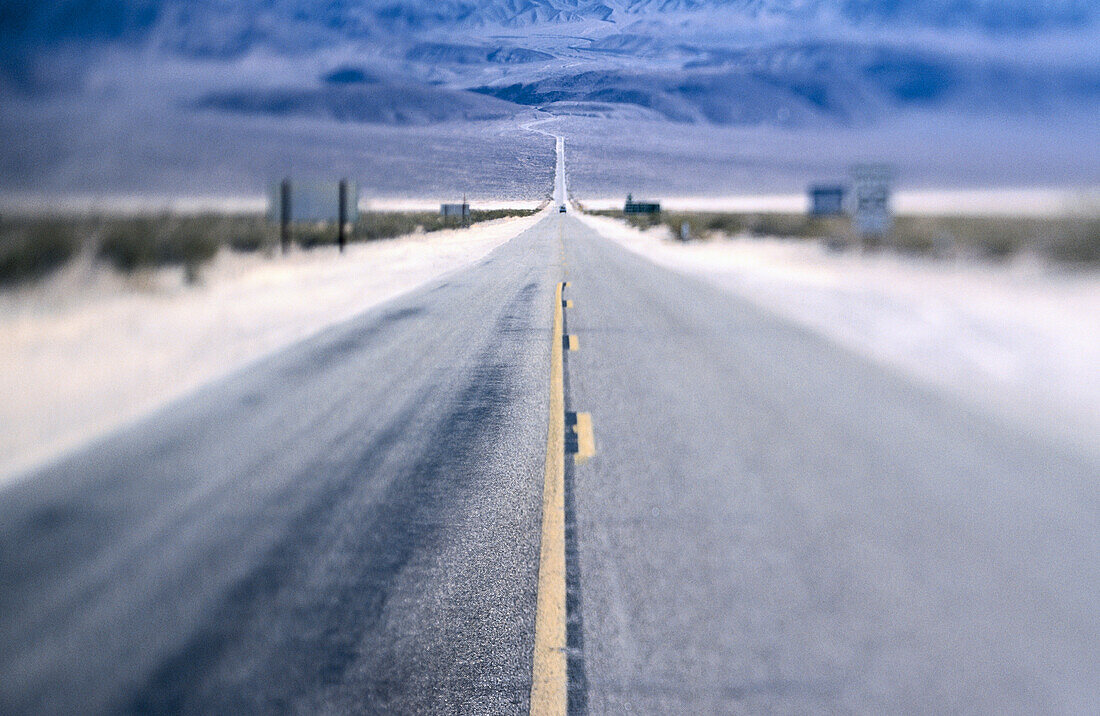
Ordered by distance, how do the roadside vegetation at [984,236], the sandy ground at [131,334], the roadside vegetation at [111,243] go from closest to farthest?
the sandy ground at [131,334] < the roadside vegetation at [111,243] < the roadside vegetation at [984,236]

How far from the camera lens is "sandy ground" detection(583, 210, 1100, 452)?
971 cm

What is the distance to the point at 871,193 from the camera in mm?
19797

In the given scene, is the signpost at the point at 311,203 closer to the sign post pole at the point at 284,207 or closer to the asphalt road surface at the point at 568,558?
the sign post pole at the point at 284,207

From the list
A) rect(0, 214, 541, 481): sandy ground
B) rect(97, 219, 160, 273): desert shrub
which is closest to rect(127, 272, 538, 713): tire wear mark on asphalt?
rect(0, 214, 541, 481): sandy ground

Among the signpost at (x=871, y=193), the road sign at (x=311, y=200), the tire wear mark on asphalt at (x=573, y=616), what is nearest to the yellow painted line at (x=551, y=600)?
the tire wear mark on asphalt at (x=573, y=616)

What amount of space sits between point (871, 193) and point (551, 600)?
1782 cm

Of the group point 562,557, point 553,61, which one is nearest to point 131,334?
point 562,557

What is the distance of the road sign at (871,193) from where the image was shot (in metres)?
19.4

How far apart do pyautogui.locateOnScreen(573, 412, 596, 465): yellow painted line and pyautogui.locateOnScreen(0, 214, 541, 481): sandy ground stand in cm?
450

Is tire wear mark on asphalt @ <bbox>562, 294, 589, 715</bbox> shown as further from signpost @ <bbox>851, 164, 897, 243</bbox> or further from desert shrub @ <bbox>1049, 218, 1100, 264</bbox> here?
A: desert shrub @ <bbox>1049, 218, 1100, 264</bbox>

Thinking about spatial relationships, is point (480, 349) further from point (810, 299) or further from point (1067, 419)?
point (810, 299)

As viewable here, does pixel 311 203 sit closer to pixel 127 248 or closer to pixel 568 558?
pixel 127 248

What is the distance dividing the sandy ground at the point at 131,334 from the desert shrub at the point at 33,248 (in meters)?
0.46

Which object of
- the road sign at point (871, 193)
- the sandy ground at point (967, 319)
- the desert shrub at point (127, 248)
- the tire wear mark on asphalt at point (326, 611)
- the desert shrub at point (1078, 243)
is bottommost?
the tire wear mark on asphalt at point (326, 611)
